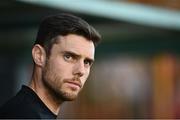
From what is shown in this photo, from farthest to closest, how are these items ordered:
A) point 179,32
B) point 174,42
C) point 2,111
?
1. point 174,42
2. point 179,32
3. point 2,111

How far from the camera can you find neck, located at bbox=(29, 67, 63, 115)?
2.60m

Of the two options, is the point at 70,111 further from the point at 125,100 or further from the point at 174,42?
the point at 174,42

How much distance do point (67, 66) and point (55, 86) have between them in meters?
0.09

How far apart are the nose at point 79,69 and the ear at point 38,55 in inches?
5.1

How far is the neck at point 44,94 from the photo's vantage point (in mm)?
2604

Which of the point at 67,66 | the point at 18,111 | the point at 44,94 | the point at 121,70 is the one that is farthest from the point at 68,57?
the point at 121,70

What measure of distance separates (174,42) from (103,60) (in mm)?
1529

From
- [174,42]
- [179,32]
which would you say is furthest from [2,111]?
[174,42]

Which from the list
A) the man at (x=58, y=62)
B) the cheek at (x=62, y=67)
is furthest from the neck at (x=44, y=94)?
the cheek at (x=62, y=67)

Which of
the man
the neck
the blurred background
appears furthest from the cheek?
the blurred background

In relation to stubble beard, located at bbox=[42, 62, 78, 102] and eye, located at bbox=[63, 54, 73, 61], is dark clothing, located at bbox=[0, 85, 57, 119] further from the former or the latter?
eye, located at bbox=[63, 54, 73, 61]

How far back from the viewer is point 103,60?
1398cm

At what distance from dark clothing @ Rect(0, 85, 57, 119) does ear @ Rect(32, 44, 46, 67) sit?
117 millimetres

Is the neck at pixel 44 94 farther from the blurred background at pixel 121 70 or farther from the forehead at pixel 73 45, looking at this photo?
the blurred background at pixel 121 70
